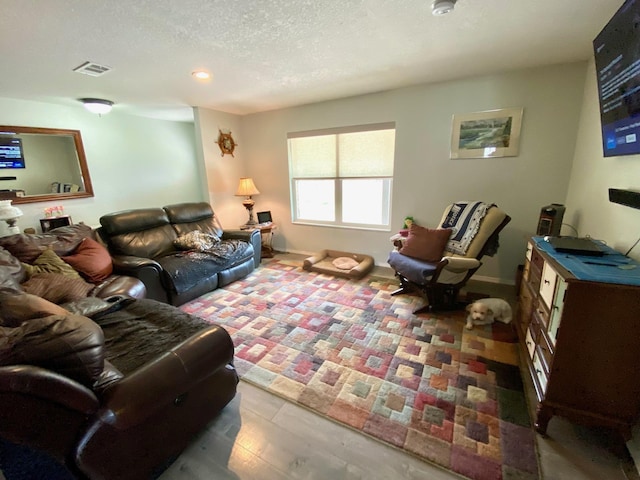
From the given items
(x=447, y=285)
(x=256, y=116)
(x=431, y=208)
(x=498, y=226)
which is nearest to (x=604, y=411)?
(x=447, y=285)

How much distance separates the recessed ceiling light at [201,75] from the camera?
257 centimetres

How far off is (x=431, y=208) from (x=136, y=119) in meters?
4.93

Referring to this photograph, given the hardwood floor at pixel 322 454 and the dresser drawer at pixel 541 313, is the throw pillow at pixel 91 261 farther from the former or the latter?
the dresser drawer at pixel 541 313

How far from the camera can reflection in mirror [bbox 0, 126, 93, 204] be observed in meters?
3.31

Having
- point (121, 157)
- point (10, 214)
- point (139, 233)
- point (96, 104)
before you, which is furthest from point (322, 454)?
point (121, 157)

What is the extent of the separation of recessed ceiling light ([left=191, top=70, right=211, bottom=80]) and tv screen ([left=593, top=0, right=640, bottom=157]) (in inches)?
117

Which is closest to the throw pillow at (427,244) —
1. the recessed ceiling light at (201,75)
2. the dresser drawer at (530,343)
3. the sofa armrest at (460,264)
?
the sofa armrest at (460,264)

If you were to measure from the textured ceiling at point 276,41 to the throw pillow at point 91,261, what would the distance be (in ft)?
5.20

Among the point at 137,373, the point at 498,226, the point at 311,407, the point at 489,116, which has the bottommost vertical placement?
the point at 311,407

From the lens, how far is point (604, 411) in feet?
4.14

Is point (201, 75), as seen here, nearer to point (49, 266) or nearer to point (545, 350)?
point (49, 266)

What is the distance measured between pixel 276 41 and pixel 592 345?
104 inches

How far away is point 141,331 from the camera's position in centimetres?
161

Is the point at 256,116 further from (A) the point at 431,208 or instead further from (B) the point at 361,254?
(A) the point at 431,208
